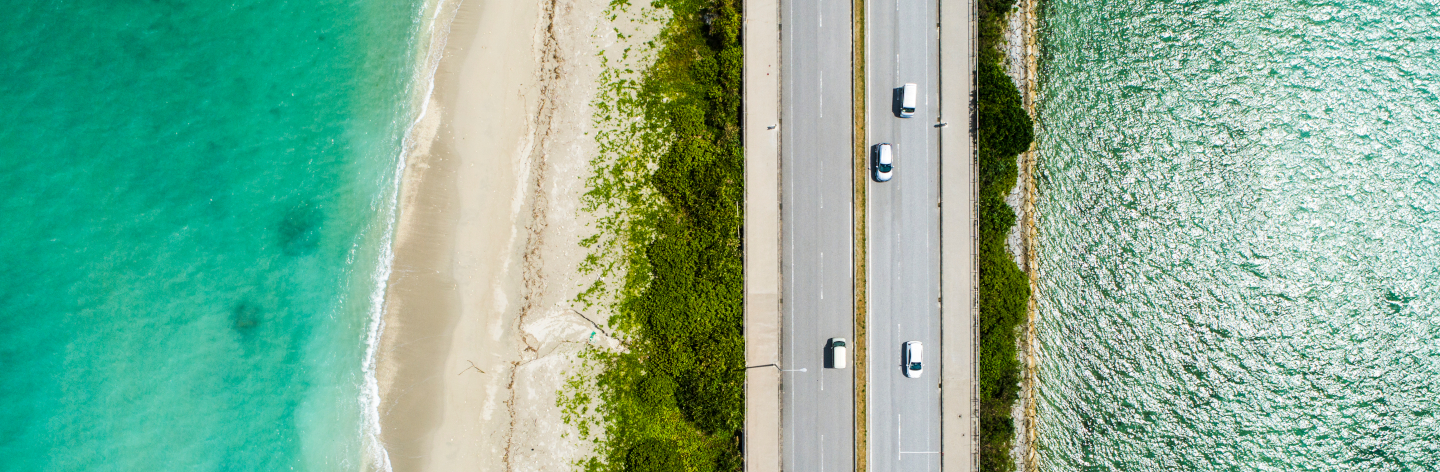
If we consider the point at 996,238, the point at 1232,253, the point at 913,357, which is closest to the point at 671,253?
the point at 913,357

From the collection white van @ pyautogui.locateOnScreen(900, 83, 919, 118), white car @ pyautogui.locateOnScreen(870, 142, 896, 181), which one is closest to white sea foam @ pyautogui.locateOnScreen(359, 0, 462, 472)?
white car @ pyautogui.locateOnScreen(870, 142, 896, 181)

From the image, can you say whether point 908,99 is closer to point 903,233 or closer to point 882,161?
point 882,161

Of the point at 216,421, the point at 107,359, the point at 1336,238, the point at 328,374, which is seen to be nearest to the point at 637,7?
the point at 328,374

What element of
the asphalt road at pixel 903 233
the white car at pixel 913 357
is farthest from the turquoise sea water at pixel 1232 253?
the white car at pixel 913 357

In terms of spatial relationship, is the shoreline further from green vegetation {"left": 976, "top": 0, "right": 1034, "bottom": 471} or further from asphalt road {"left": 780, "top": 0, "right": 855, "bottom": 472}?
asphalt road {"left": 780, "top": 0, "right": 855, "bottom": 472}

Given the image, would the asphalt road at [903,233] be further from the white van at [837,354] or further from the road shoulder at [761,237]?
the road shoulder at [761,237]

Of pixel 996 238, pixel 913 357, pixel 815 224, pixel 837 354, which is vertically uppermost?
pixel 815 224
